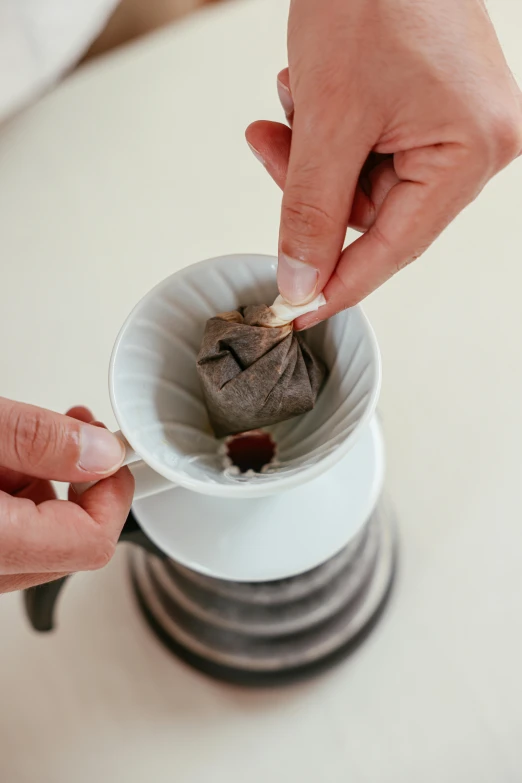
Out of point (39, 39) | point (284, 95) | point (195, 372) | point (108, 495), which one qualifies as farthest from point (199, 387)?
point (39, 39)

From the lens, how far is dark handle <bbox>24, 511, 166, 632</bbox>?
50cm

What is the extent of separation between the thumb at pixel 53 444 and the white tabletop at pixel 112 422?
221mm

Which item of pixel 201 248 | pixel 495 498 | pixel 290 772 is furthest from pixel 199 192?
pixel 290 772

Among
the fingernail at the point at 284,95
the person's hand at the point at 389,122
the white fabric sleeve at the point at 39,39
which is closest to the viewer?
the person's hand at the point at 389,122

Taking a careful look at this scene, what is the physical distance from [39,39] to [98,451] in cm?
59

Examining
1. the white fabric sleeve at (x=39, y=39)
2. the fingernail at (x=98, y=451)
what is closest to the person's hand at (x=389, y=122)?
the fingernail at (x=98, y=451)

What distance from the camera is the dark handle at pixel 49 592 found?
0.50 metres

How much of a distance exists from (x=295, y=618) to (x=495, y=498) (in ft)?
0.72

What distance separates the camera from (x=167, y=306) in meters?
0.44

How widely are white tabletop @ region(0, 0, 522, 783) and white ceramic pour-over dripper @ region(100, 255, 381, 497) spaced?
0.18 m

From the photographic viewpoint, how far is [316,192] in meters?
0.36

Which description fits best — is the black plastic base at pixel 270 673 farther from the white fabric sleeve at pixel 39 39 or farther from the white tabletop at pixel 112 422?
the white fabric sleeve at pixel 39 39

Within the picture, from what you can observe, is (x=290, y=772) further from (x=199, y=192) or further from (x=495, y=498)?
(x=199, y=192)

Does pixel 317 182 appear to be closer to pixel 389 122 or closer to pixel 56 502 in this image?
pixel 389 122
